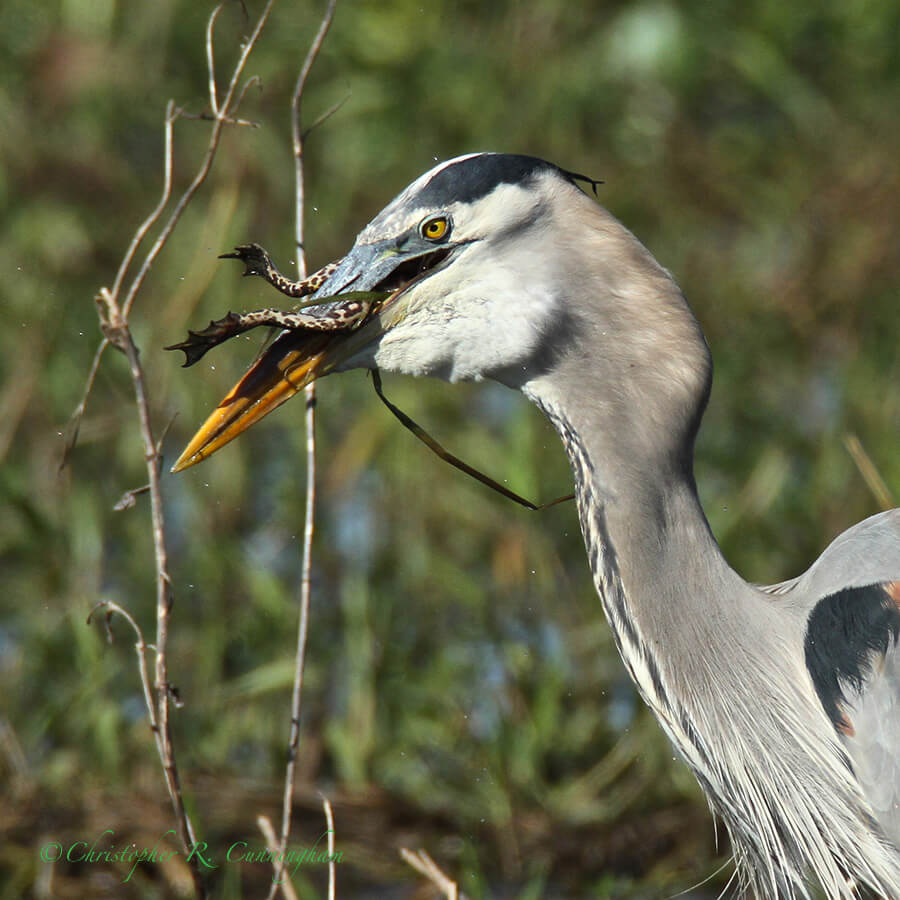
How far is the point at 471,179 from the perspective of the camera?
2.08 metres

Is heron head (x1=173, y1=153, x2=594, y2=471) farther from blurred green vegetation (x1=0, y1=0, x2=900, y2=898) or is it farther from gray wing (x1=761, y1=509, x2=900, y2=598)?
blurred green vegetation (x1=0, y1=0, x2=900, y2=898)

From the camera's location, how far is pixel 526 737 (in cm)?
304

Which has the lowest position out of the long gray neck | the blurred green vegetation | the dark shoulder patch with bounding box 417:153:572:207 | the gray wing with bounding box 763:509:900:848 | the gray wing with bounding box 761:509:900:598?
the blurred green vegetation

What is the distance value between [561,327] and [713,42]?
3.63m

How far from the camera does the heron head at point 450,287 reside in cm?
206

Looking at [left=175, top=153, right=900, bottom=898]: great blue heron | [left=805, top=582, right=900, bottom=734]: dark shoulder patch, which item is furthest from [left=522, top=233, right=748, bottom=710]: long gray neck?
[left=805, top=582, right=900, bottom=734]: dark shoulder patch

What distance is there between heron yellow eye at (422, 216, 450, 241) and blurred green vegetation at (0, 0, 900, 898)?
124 cm

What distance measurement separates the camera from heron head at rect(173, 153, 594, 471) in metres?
2.06

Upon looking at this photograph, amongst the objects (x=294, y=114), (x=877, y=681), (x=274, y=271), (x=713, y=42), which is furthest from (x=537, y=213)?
(x=713, y=42)

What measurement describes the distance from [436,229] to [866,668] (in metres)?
0.81

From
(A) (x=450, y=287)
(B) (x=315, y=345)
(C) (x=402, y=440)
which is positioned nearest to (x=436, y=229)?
(A) (x=450, y=287)

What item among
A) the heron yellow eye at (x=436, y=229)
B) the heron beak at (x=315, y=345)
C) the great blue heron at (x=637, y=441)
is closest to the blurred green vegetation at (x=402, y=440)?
the great blue heron at (x=637, y=441)

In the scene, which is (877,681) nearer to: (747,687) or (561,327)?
(747,687)

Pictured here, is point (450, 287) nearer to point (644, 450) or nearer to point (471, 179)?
point (471, 179)
